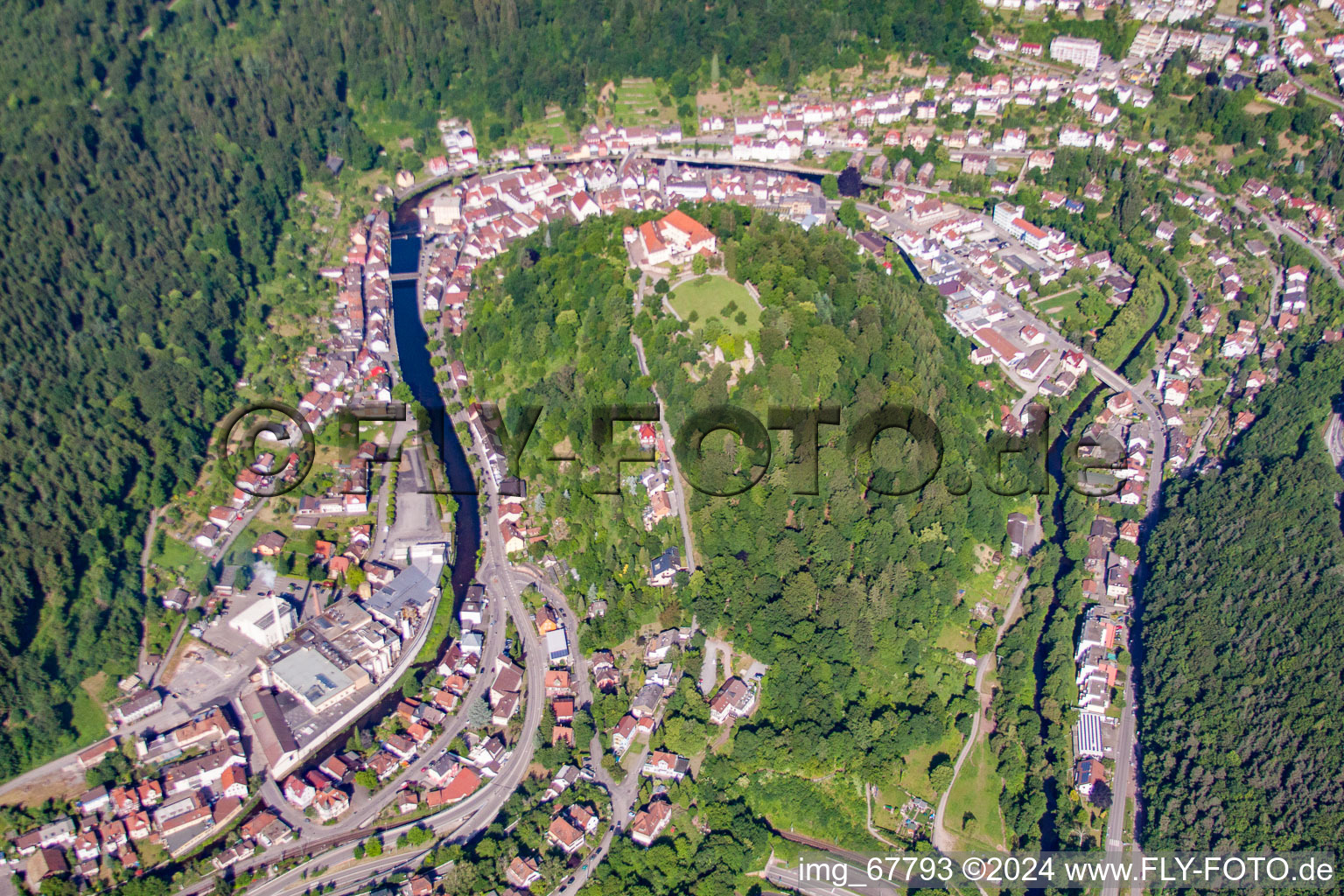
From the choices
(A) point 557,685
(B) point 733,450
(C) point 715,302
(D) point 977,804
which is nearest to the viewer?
(D) point 977,804

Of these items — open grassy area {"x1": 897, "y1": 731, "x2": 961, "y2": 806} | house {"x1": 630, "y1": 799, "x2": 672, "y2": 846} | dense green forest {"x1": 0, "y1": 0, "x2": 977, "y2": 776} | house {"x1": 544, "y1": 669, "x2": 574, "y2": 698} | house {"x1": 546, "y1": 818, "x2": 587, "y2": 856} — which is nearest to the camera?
house {"x1": 546, "y1": 818, "x2": 587, "y2": 856}

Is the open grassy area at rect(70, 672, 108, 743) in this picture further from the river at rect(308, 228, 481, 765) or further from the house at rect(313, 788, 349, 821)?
the house at rect(313, 788, 349, 821)

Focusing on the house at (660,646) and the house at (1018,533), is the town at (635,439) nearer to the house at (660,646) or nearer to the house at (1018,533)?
the house at (1018,533)

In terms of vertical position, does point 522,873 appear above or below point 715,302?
below

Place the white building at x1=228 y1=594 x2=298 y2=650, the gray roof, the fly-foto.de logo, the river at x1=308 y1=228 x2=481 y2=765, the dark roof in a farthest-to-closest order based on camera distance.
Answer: the fly-foto.de logo < the dark roof < the gray roof < the white building at x1=228 y1=594 x2=298 y2=650 < the river at x1=308 y1=228 x2=481 y2=765

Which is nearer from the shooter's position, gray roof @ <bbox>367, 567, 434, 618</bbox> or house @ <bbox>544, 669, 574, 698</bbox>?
house @ <bbox>544, 669, 574, 698</bbox>

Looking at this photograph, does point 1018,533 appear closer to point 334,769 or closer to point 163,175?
point 334,769

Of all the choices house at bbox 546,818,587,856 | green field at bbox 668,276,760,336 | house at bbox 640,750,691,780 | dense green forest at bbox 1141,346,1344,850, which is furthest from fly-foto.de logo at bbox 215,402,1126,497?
house at bbox 546,818,587,856

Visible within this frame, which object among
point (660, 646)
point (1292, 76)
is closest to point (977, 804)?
point (660, 646)
